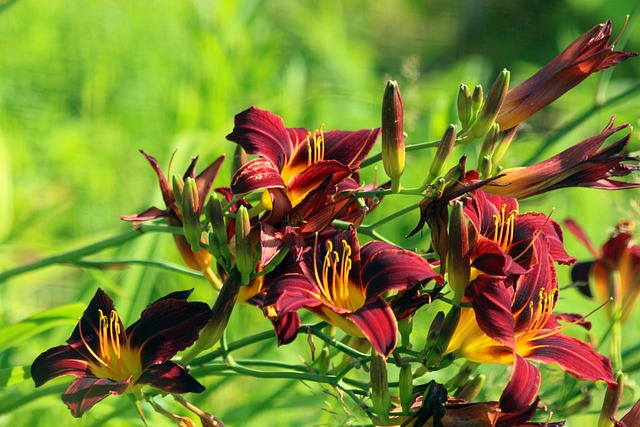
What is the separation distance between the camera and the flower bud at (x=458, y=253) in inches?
14.4

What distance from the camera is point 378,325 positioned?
350 mm

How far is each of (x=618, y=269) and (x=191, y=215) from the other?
0.31 metres

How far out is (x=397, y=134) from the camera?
399mm

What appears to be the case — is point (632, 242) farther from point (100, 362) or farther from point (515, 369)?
point (100, 362)

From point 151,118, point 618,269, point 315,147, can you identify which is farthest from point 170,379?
point 151,118

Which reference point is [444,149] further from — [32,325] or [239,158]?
[32,325]

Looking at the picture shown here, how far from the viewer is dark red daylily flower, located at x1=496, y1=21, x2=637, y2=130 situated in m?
0.40

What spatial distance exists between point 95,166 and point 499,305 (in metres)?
0.90

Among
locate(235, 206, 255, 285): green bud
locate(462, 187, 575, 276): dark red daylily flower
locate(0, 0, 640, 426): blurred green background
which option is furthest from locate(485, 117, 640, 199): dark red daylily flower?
locate(0, 0, 640, 426): blurred green background

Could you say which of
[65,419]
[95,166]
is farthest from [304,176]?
[95,166]

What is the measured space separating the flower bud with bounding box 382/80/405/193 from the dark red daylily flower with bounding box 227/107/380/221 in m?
0.02

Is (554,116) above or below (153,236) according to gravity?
above

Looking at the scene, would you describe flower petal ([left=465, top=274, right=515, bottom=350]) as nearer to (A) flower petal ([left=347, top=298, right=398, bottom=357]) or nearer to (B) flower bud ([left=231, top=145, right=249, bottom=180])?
(A) flower petal ([left=347, top=298, right=398, bottom=357])

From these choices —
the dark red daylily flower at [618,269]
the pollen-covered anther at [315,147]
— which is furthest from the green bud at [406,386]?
the dark red daylily flower at [618,269]
